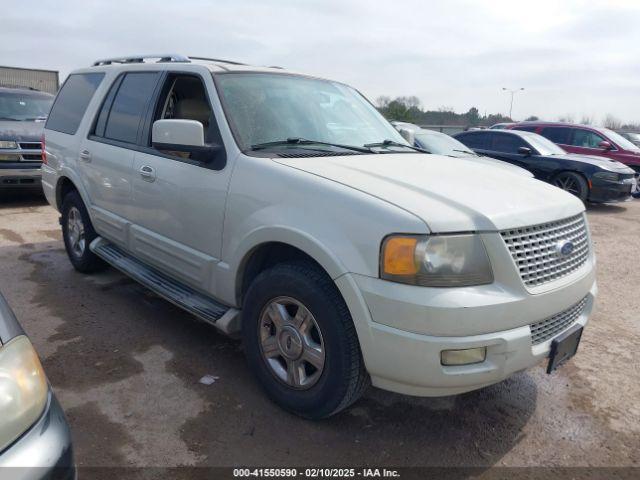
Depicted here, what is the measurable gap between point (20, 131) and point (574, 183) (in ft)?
32.9

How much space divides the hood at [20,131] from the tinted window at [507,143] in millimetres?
8796

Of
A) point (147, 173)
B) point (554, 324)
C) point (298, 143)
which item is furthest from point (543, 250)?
point (147, 173)

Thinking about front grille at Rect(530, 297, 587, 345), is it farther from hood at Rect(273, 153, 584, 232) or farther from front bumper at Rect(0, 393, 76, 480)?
front bumper at Rect(0, 393, 76, 480)

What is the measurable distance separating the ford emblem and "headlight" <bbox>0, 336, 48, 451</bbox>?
235cm

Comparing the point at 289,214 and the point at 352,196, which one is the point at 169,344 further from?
the point at 352,196

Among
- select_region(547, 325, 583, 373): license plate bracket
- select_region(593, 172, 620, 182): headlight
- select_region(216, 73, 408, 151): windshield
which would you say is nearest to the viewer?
select_region(547, 325, 583, 373): license plate bracket

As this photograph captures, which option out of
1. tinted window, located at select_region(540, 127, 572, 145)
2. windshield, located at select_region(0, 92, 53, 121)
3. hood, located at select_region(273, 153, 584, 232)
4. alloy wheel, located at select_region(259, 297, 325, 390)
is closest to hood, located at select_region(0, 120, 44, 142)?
windshield, located at select_region(0, 92, 53, 121)

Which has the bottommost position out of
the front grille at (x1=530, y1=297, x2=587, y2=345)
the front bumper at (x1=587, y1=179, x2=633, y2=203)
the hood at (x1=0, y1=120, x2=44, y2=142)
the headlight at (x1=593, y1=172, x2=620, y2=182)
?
the front bumper at (x1=587, y1=179, x2=633, y2=203)

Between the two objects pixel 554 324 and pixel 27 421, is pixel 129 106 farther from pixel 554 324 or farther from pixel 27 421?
pixel 554 324

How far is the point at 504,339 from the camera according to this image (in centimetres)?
229

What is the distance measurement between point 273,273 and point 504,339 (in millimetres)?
1192

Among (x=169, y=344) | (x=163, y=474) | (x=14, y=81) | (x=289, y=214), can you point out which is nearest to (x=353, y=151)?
(x=289, y=214)

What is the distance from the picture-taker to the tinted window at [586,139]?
12.2 meters

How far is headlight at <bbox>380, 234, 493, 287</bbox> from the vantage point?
7.39 feet
